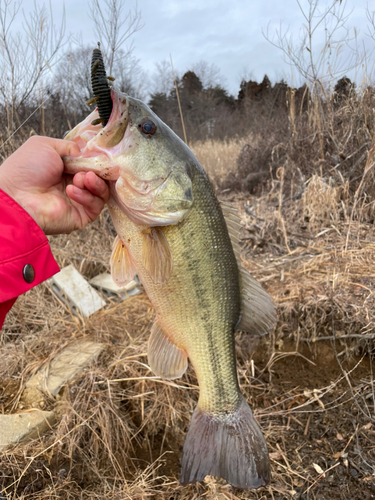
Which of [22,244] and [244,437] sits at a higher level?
[22,244]

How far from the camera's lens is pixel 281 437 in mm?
2367

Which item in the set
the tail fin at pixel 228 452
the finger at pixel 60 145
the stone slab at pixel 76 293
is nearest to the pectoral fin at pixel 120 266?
the finger at pixel 60 145

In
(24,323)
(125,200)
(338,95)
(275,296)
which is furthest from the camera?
(338,95)

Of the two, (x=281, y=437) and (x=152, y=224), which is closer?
(x=152, y=224)

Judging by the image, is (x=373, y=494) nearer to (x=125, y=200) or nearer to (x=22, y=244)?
(x=125, y=200)

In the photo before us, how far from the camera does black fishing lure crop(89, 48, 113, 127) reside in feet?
3.67

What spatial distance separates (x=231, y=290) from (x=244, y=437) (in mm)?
661

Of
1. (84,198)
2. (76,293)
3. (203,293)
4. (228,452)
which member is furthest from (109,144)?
(76,293)

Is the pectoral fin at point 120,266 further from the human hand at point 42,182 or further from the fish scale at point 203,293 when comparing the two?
the human hand at point 42,182

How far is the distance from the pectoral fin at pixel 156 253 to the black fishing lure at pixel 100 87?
469 mm

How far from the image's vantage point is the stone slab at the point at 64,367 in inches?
100

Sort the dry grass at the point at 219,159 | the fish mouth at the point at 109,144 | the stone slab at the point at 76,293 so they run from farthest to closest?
the dry grass at the point at 219,159 → the stone slab at the point at 76,293 → the fish mouth at the point at 109,144

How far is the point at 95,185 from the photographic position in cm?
133

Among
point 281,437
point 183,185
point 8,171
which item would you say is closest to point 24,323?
point 8,171
